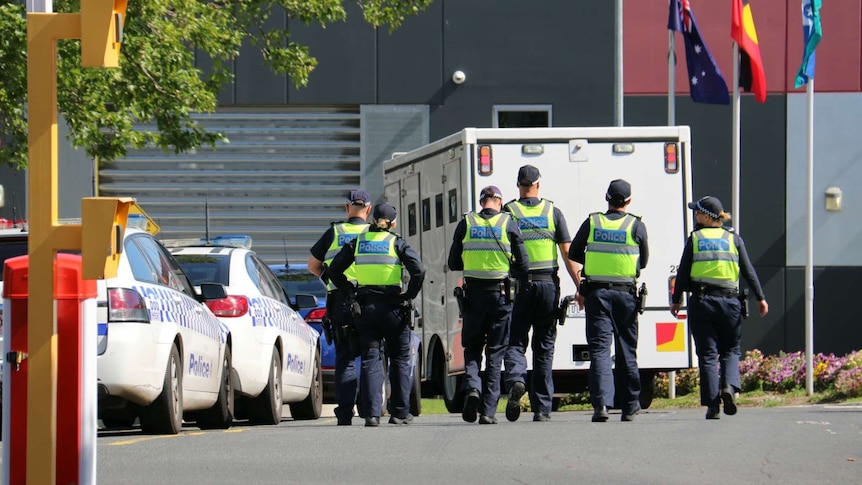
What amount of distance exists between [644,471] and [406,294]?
4.48 meters

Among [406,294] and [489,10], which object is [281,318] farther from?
[489,10]

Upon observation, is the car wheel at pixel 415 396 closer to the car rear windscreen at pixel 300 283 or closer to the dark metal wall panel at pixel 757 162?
the car rear windscreen at pixel 300 283

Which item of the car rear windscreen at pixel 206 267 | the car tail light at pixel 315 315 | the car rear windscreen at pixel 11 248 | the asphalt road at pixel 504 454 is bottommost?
the asphalt road at pixel 504 454

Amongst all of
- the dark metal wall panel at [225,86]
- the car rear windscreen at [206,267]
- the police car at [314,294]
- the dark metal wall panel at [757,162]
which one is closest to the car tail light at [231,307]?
the car rear windscreen at [206,267]

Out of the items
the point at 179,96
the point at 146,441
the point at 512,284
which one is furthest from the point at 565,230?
the point at 179,96

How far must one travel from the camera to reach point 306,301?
14438 millimetres

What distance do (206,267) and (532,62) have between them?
13169mm

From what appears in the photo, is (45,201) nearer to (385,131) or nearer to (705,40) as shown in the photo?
(385,131)

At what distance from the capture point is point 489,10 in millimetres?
25984

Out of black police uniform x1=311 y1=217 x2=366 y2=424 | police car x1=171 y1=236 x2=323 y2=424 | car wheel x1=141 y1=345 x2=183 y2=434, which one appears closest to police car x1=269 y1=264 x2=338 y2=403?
police car x1=171 y1=236 x2=323 y2=424

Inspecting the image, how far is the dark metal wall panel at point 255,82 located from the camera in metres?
25.9

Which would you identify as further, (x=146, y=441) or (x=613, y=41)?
(x=613, y=41)

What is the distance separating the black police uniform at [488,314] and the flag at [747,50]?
10957 mm

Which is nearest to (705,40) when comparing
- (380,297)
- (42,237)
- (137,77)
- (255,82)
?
(255,82)
